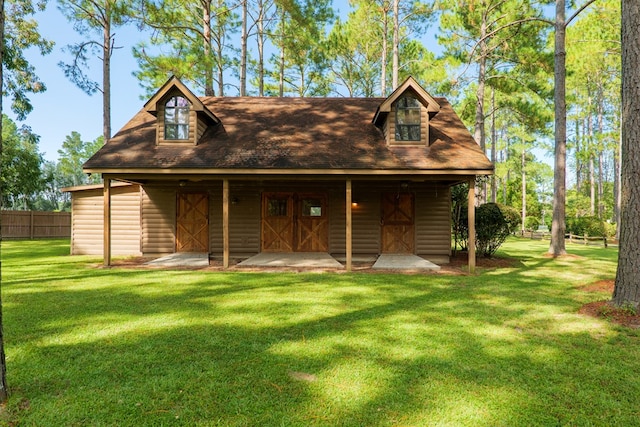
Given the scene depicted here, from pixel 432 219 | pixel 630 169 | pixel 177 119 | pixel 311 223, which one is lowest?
pixel 311 223

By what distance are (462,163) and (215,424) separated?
8.59m

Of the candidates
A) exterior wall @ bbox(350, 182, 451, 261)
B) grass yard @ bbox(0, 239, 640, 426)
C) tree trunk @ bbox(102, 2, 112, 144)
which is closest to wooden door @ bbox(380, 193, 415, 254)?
exterior wall @ bbox(350, 182, 451, 261)

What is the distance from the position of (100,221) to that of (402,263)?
37.1 ft

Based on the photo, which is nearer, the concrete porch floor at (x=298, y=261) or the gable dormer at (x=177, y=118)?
the concrete porch floor at (x=298, y=261)

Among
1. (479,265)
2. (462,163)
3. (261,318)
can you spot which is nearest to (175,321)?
(261,318)

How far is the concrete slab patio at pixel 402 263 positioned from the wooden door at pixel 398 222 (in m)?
0.41

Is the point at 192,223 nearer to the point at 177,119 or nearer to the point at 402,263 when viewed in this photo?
the point at 177,119

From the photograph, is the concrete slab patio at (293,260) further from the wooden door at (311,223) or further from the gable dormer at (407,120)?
the gable dormer at (407,120)

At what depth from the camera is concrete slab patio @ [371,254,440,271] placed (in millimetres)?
9489

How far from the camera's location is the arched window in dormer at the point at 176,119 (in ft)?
34.6

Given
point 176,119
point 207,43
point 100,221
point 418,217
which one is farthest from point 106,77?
point 418,217

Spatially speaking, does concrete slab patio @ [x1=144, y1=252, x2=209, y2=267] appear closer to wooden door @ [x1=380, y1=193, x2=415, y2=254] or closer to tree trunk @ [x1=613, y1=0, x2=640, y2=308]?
wooden door @ [x1=380, y1=193, x2=415, y2=254]

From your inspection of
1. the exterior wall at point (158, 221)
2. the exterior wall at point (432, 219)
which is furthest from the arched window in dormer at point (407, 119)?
the exterior wall at point (158, 221)

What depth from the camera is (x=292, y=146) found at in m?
10.2
